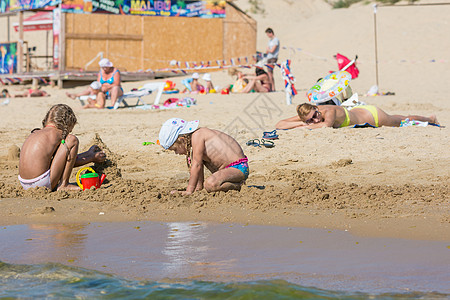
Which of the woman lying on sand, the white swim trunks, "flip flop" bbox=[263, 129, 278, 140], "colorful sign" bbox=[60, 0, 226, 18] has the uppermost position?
"colorful sign" bbox=[60, 0, 226, 18]

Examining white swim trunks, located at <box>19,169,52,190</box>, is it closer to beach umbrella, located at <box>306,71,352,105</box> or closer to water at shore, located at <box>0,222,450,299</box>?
water at shore, located at <box>0,222,450,299</box>

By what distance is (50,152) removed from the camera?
20.9 ft

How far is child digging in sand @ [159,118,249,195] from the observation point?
6078 millimetres

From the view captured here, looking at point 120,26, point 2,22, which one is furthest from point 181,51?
point 2,22

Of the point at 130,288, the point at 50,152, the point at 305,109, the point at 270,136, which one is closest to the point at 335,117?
the point at 305,109

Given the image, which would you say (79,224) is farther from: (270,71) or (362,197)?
(270,71)

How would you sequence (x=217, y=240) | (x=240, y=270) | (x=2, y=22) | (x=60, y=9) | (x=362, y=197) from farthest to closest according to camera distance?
1. (x=2, y=22)
2. (x=60, y=9)
3. (x=362, y=197)
4. (x=217, y=240)
5. (x=240, y=270)

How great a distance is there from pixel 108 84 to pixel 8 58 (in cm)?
957

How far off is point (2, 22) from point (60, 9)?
2297cm

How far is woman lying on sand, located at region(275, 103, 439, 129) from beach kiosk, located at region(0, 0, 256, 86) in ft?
36.4

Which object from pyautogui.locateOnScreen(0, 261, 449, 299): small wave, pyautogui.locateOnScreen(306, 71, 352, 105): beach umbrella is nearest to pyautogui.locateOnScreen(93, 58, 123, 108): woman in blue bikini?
pyautogui.locateOnScreen(306, 71, 352, 105): beach umbrella

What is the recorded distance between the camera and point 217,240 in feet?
15.3

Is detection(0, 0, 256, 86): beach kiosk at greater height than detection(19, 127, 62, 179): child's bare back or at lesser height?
greater

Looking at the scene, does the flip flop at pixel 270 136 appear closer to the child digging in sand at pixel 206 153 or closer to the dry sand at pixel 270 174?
the dry sand at pixel 270 174
